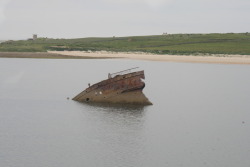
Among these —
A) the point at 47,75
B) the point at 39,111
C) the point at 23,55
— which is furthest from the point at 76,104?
the point at 23,55

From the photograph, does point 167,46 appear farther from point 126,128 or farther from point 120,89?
point 126,128

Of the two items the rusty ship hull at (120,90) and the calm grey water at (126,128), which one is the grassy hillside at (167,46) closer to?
the calm grey water at (126,128)

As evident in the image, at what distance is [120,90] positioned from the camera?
54.1m

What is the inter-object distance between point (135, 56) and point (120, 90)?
8018 centimetres

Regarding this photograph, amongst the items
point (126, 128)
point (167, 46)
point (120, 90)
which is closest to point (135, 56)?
point (167, 46)

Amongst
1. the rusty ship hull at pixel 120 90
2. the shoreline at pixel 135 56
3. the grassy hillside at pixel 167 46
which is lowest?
the shoreline at pixel 135 56

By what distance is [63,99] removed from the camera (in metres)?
61.8

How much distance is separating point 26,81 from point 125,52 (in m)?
63.8

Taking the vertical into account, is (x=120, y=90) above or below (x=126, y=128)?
above

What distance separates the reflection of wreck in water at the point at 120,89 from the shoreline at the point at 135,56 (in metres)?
71.8

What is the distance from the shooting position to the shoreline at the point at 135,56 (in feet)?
413

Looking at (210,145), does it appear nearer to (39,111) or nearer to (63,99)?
(39,111)

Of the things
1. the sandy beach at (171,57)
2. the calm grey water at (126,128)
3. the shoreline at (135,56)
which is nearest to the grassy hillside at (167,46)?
the shoreline at (135,56)

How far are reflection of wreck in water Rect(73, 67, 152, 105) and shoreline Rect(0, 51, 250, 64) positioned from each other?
71.8 meters
